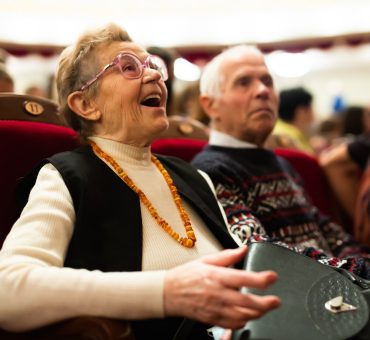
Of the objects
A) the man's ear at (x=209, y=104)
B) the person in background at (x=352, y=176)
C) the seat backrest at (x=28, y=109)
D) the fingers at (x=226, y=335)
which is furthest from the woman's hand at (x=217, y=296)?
the person in background at (x=352, y=176)

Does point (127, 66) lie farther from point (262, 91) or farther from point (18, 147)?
point (262, 91)

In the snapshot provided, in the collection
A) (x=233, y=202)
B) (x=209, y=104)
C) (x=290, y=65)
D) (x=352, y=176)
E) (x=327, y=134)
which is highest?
(x=209, y=104)

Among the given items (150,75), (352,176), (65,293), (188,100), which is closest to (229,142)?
(150,75)

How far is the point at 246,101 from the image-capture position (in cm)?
176

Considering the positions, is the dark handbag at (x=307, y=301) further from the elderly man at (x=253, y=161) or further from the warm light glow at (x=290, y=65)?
the warm light glow at (x=290, y=65)

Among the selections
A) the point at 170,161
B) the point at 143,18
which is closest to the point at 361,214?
the point at 170,161

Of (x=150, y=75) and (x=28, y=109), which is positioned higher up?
(x=150, y=75)

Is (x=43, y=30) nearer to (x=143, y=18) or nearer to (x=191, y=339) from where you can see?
(x=143, y=18)

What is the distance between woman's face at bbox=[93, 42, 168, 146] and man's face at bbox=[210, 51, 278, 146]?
1.68 ft

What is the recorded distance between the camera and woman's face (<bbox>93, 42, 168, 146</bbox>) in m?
1.28

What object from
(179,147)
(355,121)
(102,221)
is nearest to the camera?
(102,221)

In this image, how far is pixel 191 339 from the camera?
1147 millimetres

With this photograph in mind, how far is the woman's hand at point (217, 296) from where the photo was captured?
0.85 metres

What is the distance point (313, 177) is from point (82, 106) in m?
1.21
